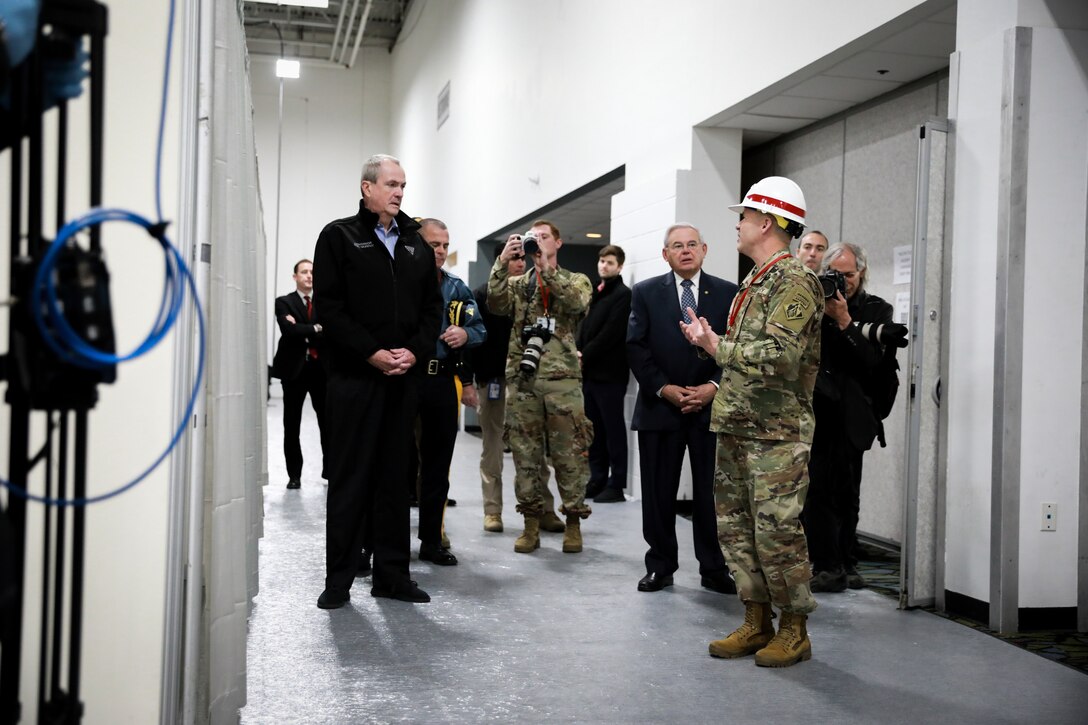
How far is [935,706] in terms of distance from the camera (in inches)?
107

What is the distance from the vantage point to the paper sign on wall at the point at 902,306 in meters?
4.92

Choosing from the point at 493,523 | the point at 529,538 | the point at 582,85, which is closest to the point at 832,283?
the point at 529,538

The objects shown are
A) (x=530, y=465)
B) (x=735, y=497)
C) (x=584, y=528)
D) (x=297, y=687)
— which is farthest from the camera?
(x=584, y=528)

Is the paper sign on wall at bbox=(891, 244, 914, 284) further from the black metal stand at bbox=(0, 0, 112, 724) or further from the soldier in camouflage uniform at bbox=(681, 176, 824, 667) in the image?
the black metal stand at bbox=(0, 0, 112, 724)

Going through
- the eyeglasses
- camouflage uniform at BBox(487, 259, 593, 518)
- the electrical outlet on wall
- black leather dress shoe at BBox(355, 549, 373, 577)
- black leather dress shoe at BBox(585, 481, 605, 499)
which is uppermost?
the eyeglasses

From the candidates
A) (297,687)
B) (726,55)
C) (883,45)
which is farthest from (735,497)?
(726,55)

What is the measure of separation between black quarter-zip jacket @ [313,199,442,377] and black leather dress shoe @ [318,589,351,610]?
2.59 ft

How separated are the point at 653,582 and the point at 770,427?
3.84ft

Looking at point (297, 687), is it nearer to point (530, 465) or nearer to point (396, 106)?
point (530, 465)

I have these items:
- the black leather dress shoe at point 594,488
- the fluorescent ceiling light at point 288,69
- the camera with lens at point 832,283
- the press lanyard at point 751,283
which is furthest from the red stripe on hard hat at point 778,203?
the fluorescent ceiling light at point 288,69

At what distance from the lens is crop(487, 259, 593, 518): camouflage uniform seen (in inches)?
181

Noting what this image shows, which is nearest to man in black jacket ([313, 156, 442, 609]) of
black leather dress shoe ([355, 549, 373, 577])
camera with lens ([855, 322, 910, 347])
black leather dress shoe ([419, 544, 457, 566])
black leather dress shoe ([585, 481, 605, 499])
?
black leather dress shoe ([355, 549, 373, 577])

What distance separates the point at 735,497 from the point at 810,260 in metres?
1.69

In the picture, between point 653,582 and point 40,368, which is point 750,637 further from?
point 40,368
